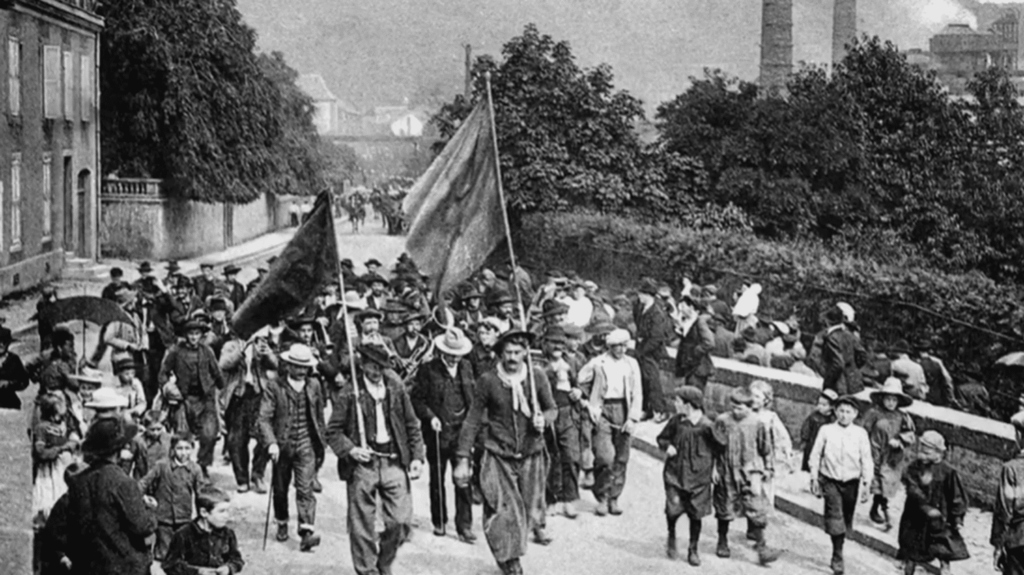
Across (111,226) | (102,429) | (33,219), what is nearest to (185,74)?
(111,226)

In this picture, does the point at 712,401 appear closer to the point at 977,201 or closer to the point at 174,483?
the point at 174,483

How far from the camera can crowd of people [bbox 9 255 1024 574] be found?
8.16 meters

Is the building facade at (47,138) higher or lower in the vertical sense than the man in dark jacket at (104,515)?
higher

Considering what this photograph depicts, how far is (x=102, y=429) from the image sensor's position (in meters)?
6.86

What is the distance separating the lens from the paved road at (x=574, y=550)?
1010cm

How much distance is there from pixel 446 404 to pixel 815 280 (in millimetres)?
8785

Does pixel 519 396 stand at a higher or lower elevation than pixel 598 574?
higher

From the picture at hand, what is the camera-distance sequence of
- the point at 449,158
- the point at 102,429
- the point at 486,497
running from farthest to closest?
the point at 449,158, the point at 486,497, the point at 102,429

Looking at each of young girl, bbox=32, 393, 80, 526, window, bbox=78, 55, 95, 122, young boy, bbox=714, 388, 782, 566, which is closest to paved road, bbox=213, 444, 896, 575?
young boy, bbox=714, 388, 782, 566

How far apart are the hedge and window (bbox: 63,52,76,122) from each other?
32.0ft

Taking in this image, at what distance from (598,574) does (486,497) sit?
3.58 feet

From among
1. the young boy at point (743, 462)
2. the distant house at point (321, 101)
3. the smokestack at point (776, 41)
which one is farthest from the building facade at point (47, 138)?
the smokestack at point (776, 41)

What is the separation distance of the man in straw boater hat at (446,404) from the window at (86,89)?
17162mm

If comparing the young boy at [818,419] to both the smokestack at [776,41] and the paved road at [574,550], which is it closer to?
the paved road at [574,550]
